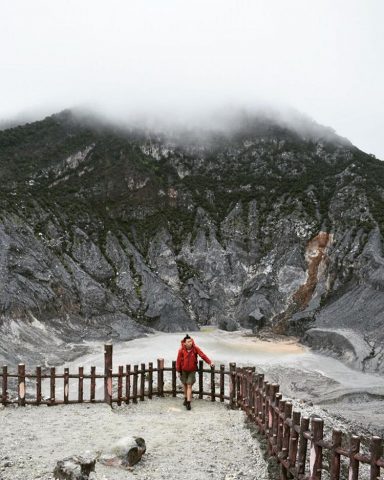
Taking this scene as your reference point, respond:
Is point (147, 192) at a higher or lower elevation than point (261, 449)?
higher

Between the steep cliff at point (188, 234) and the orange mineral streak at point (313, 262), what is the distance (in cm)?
13

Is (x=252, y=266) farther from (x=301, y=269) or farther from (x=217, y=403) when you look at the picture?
(x=217, y=403)

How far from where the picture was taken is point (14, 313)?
3181 centimetres

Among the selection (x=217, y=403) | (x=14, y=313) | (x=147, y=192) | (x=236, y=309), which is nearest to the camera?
(x=217, y=403)

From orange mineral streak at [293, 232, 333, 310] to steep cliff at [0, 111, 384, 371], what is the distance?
0.43ft

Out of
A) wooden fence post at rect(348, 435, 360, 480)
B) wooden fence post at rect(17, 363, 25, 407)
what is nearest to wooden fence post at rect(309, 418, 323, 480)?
wooden fence post at rect(348, 435, 360, 480)

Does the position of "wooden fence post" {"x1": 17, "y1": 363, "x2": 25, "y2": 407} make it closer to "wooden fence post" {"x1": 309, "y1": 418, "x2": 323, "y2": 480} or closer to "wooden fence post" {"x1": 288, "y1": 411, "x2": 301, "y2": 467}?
"wooden fence post" {"x1": 288, "y1": 411, "x2": 301, "y2": 467}

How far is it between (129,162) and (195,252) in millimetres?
15790

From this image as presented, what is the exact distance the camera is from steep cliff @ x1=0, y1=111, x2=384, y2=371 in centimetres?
3675

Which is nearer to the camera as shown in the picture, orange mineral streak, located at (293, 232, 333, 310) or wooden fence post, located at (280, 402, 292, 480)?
wooden fence post, located at (280, 402, 292, 480)

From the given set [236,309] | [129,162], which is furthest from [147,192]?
[236,309]

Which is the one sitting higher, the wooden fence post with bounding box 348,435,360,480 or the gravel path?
the wooden fence post with bounding box 348,435,360,480

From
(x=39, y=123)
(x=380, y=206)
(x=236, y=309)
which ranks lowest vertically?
(x=236, y=309)

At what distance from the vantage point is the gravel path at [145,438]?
852cm
